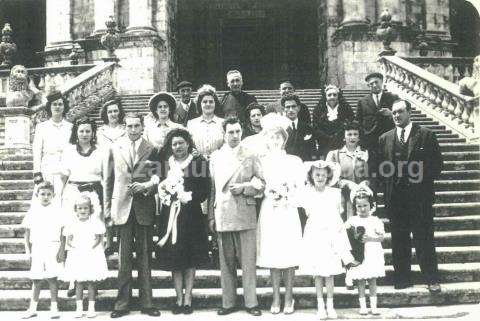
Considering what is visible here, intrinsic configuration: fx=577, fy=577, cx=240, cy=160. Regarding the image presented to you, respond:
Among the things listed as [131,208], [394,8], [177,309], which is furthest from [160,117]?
[394,8]

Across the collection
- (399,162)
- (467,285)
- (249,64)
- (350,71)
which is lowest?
(467,285)

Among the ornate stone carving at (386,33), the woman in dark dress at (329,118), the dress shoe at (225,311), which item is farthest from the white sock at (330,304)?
the ornate stone carving at (386,33)

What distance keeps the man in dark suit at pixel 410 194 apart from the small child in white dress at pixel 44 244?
384 cm

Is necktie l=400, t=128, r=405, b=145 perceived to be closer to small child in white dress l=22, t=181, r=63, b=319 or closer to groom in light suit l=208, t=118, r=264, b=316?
groom in light suit l=208, t=118, r=264, b=316

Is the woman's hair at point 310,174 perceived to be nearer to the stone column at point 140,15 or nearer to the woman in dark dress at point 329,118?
the woman in dark dress at point 329,118

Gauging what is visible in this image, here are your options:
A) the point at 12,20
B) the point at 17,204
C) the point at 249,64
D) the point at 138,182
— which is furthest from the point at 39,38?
the point at 138,182

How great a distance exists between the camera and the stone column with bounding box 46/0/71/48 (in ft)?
71.3

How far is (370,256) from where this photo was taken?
6293 millimetres

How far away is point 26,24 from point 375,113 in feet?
74.9

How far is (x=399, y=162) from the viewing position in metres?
6.84

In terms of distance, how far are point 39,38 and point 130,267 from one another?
2373 cm

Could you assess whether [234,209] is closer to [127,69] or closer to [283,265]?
[283,265]

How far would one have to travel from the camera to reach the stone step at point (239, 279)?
7035 millimetres

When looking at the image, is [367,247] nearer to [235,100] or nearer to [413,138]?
[413,138]
